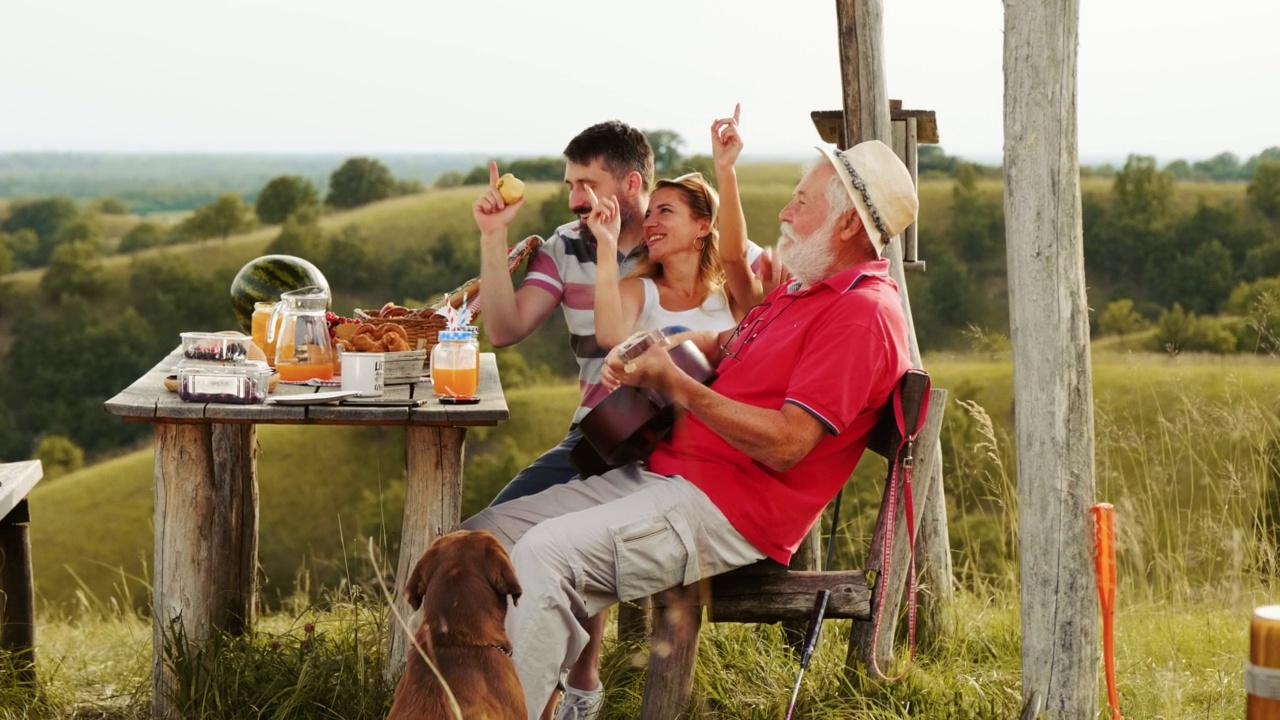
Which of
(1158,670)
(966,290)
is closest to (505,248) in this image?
(1158,670)

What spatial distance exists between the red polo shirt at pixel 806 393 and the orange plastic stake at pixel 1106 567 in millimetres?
640

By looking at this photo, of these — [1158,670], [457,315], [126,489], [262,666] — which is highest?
[457,315]

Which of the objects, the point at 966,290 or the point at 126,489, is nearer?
the point at 126,489

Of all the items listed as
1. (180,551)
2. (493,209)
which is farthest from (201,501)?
(493,209)

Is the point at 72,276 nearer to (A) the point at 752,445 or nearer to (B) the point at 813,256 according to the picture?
(B) the point at 813,256

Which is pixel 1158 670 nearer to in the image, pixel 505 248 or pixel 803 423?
pixel 803 423

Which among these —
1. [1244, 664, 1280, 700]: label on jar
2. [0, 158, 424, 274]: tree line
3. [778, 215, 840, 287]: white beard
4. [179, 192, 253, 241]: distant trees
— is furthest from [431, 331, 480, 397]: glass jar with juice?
[179, 192, 253, 241]: distant trees

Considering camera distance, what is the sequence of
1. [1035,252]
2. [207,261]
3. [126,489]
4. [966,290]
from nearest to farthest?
[1035,252] < [126,489] < [966,290] < [207,261]

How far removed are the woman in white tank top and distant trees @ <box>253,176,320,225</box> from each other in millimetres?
64903

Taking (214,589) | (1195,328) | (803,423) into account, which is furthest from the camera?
(1195,328)

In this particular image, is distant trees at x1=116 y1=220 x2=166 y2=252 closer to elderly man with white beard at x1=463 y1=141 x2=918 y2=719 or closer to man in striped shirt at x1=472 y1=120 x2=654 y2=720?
man in striped shirt at x1=472 y1=120 x2=654 y2=720

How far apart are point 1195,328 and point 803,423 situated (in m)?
41.4

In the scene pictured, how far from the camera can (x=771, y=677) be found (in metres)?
3.95

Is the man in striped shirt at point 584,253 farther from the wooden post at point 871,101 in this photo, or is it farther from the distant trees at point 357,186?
the distant trees at point 357,186
